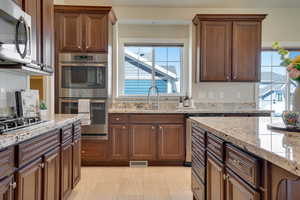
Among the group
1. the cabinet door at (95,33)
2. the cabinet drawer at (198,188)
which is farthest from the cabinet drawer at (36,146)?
the cabinet door at (95,33)

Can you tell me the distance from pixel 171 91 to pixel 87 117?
1.79 meters

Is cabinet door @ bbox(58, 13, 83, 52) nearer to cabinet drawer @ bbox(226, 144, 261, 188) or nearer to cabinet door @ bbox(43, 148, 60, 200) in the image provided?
cabinet door @ bbox(43, 148, 60, 200)

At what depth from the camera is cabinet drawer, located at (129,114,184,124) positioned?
4.28m

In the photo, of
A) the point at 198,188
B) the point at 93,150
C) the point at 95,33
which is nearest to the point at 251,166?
the point at 198,188

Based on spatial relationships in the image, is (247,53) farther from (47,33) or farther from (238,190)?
(238,190)

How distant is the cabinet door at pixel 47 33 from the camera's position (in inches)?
100

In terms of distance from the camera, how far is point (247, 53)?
454 cm

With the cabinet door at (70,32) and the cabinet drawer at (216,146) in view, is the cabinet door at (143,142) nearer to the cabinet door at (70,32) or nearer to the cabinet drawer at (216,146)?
the cabinet door at (70,32)

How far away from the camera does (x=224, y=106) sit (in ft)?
16.2

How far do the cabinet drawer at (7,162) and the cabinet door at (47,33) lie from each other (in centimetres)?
133

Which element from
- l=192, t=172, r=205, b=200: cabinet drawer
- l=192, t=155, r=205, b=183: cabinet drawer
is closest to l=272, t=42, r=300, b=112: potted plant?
l=192, t=155, r=205, b=183: cabinet drawer

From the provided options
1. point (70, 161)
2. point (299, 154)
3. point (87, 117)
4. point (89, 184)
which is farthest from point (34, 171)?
point (87, 117)

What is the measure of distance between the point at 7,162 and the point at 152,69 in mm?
4020

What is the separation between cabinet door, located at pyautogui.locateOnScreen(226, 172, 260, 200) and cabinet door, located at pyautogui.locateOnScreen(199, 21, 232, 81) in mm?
3098
